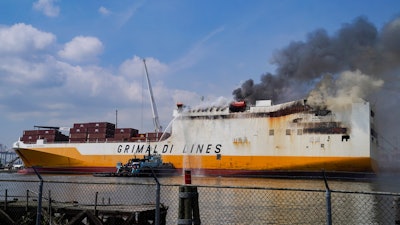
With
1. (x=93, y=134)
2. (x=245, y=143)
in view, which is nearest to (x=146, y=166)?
(x=245, y=143)

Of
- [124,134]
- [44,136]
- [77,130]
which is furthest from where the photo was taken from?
[44,136]

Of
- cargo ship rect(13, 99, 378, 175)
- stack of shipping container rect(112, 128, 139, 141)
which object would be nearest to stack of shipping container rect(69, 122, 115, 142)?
cargo ship rect(13, 99, 378, 175)

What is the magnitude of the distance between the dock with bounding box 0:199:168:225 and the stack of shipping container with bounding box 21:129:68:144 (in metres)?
59.1

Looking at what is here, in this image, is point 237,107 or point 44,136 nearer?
point 237,107

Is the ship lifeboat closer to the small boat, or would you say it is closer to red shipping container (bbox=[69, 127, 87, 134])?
the small boat

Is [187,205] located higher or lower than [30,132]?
lower

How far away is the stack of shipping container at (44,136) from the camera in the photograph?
68875 millimetres

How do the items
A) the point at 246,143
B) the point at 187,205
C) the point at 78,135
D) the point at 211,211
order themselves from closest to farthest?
the point at 187,205 < the point at 211,211 < the point at 246,143 < the point at 78,135

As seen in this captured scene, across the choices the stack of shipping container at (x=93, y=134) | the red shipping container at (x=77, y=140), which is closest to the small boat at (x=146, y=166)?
the stack of shipping container at (x=93, y=134)

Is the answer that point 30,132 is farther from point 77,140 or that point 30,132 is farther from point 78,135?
point 77,140

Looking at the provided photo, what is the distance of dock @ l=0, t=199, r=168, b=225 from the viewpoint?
1140 centimetres

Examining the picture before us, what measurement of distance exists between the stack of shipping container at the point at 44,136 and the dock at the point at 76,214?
5909 centimetres

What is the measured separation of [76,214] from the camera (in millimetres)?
11852

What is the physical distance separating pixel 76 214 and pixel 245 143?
40.8 m
